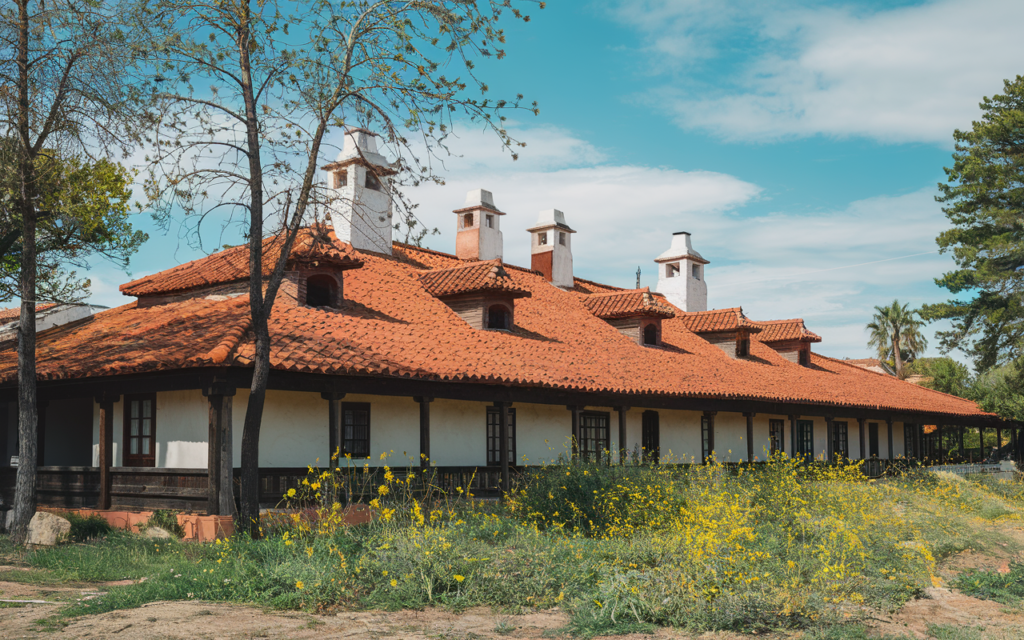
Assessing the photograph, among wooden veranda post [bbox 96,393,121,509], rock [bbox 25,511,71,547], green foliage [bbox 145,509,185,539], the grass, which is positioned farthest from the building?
the grass

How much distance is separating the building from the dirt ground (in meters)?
5.22

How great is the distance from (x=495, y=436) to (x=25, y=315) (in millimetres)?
9345

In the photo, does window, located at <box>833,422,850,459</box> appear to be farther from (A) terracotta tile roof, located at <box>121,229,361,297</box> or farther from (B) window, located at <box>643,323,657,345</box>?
(A) terracotta tile roof, located at <box>121,229,361,297</box>

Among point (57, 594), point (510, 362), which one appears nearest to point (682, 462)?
point (510, 362)

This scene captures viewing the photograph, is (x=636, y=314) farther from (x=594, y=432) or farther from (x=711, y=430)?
(x=594, y=432)

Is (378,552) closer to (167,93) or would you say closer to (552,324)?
(167,93)

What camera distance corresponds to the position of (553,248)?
29281 mm

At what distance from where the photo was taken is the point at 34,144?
14.1 m

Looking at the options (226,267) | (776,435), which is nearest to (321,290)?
(226,267)

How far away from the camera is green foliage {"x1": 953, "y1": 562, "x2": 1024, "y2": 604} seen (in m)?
10.0

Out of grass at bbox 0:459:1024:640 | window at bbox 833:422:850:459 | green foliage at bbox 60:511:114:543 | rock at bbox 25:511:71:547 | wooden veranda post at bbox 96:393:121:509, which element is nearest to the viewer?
grass at bbox 0:459:1024:640

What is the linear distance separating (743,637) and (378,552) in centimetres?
380

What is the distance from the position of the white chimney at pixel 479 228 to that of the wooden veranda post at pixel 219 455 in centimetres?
1365

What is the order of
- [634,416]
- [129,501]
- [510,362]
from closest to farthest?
[129,501] < [510,362] < [634,416]
